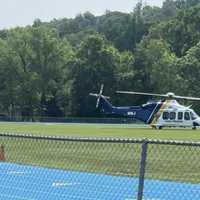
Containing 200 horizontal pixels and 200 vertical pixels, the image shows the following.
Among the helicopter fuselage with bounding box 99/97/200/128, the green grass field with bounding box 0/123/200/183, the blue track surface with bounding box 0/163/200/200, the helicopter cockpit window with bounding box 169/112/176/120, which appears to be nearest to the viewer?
the blue track surface with bounding box 0/163/200/200

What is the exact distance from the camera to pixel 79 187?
13898 mm

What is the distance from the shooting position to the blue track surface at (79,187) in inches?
502

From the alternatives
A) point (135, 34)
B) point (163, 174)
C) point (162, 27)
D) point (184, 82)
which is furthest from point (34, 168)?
point (135, 34)

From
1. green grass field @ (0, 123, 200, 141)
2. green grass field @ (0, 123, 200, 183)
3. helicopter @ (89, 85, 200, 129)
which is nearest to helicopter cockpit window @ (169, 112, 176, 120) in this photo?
helicopter @ (89, 85, 200, 129)

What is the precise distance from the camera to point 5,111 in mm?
116125

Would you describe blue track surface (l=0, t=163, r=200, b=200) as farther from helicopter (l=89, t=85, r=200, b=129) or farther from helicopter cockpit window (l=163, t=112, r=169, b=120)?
helicopter cockpit window (l=163, t=112, r=169, b=120)

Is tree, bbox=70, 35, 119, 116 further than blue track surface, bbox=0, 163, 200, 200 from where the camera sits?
Yes

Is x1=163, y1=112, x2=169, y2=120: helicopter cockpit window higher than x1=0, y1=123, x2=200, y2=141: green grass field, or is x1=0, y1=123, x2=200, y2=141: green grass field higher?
x1=0, y1=123, x2=200, y2=141: green grass field

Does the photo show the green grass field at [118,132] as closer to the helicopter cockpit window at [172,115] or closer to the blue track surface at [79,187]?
the helicopter cockpit window at [172,115]

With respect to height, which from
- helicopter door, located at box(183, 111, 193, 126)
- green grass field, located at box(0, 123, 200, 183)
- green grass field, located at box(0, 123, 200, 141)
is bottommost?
helicopter door, located at box(183, 111, 193, 126)

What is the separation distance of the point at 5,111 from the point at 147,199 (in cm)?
10524

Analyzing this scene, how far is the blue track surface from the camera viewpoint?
12.7 m

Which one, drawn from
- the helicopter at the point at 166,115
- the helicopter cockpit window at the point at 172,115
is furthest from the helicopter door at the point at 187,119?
the helicopter cockpit window at the point at 172,115

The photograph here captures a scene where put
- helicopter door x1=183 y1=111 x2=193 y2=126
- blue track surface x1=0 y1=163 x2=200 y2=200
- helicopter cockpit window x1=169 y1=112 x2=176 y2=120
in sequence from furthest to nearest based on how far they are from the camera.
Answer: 1. helicopter door x1=183 y1=111 x2=193 y2=126
2. helicopter cockpit window x1=169 y1=112 x2=176 y2=120
3. blue track surface x1=0 y1=163 x2=200 y2=200
